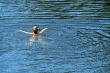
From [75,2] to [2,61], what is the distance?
12445mm

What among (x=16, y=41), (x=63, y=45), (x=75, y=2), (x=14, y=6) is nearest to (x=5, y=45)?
(x=16, y=41)

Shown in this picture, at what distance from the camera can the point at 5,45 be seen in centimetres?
2667

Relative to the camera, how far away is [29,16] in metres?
32.3

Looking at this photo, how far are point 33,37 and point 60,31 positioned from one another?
1.69m

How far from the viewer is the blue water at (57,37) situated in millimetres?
24553

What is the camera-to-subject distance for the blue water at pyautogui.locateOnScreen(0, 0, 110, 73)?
80.6 ft

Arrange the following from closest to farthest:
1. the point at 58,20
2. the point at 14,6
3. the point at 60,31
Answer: the point at 60,31
the point at 58,20
the point at 14,6

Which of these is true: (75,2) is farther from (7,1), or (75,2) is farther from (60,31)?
(60,31)

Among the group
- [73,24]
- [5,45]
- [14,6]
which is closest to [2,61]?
[5,45]

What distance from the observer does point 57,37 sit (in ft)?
90.9

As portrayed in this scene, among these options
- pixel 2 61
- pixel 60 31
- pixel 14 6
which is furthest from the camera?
pixel 14 6

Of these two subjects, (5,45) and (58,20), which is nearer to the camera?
(5,45)

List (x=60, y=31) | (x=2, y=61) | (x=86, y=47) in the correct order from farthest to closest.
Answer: (x=60, y=31) → (x=86, y=47) → (x=2, y=61)

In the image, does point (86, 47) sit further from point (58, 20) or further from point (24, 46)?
point (58, 20)
